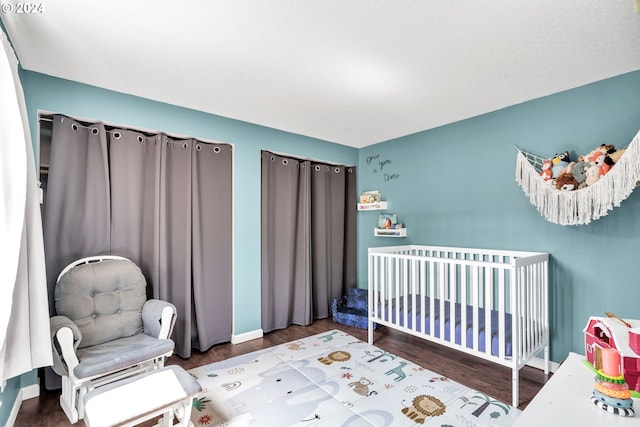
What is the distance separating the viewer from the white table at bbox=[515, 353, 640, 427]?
831 mm

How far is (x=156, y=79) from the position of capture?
7.18 ft

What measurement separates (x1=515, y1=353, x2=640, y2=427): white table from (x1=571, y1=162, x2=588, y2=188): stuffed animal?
160cm

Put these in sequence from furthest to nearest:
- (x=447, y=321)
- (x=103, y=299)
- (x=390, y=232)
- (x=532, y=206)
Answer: (x=390, y=232) < (x=532, y=206) < (x=447, y=321) < (x=103, y=299)

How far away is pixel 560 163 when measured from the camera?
2275mm

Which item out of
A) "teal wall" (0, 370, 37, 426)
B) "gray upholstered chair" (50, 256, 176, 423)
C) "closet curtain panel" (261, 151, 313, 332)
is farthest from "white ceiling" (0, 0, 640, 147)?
"teal wall" (0, 370, 37, 426)

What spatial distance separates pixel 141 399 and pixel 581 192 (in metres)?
3.00

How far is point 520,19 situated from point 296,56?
4.11ft

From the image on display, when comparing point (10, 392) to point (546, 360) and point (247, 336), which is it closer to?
point (247, 336)

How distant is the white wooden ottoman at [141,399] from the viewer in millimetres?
1309

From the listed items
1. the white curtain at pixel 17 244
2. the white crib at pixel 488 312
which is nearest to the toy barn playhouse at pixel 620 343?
the white crib at pixel 488 312

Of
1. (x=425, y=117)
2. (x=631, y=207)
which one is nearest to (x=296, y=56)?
(x=425, y=117)

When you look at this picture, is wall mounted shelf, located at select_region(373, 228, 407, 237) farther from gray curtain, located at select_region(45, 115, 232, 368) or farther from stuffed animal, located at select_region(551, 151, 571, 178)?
gray curtain, located at select_region(45, 115, 232, 368)

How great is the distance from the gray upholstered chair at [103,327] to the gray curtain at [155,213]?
0.72ft

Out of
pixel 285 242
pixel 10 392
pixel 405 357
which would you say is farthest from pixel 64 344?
pixel 405 357
